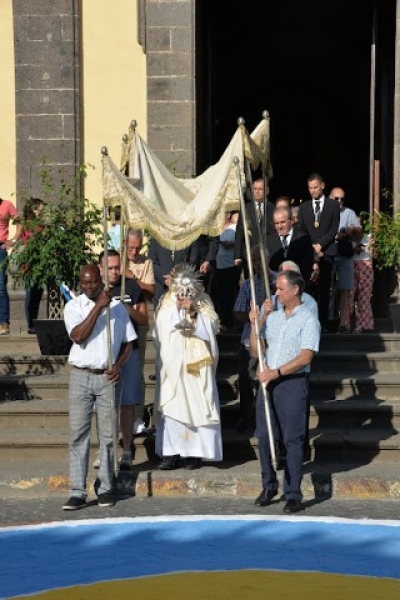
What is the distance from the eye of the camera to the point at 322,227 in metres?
14.4

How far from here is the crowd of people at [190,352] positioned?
426 inches

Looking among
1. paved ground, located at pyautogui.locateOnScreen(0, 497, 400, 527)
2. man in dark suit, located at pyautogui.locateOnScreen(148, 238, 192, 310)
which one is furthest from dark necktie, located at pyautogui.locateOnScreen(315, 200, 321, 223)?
paved ground, located at pyautogui.locateOnScreen(0, 497, 400, 527)

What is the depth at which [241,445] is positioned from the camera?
39.8 ft

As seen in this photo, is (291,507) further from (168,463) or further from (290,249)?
(290,249)

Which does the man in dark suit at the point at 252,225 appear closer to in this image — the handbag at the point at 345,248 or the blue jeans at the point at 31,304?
the handbag at the point at 345,248

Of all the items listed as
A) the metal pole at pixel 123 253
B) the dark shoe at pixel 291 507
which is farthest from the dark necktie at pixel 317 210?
the dark shoe at pixel 291 507

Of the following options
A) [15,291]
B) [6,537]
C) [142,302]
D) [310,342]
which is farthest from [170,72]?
[6,537]

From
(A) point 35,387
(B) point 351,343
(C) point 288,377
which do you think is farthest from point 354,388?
(A) point 35,387

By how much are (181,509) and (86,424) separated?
1029 millimetres

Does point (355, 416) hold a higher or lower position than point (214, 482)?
higher

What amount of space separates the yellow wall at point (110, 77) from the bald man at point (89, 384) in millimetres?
6317

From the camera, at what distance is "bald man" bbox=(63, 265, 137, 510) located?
1087 cm

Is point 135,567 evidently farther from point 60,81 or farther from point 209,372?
point 60,81

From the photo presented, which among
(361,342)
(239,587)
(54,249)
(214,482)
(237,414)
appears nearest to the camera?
(239,587)
